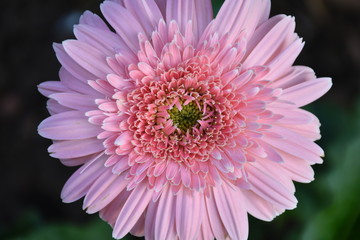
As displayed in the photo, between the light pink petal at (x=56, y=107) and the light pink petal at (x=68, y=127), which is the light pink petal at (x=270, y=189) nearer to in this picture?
the light pink petal at (x=68, y=127)

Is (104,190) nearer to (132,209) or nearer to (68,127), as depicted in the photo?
(132,209)

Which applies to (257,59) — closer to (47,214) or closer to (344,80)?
(344,80)

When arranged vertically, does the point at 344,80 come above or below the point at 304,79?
below

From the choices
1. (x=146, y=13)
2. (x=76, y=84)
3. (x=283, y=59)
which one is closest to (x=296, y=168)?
(x=283, y=59)

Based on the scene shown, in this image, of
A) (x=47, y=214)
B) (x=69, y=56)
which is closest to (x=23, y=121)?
(x=47, y=214)

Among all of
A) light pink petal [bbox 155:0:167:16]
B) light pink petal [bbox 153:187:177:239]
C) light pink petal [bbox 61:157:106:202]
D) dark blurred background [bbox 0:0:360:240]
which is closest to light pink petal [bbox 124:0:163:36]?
light pink petal [bbox 155:0:167:16]

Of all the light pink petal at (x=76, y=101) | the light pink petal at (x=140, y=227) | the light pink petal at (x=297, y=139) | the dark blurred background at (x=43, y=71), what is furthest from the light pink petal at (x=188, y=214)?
the dark blurred background at (x=43, y=71)

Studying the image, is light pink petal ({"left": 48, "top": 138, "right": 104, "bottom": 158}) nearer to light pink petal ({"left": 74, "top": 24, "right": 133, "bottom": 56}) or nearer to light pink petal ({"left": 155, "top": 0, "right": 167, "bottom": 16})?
light pink petal ({"left": 74, "top": 24, "right": 133, "bottom": 56})
